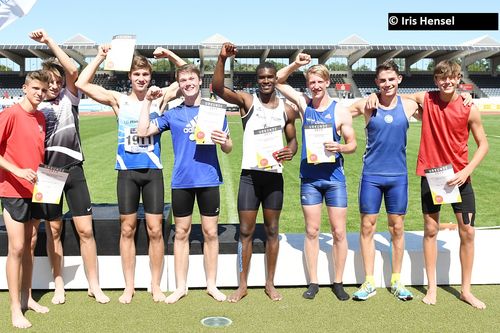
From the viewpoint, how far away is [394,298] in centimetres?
408

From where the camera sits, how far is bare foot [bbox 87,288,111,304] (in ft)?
13.1

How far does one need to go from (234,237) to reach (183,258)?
533 mm

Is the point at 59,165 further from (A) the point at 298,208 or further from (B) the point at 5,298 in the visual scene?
(A) the point at 298,208

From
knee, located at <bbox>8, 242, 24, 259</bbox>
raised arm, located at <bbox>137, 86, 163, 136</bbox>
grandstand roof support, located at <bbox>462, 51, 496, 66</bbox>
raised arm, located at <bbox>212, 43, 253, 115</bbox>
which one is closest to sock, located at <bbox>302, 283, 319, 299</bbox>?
raised arm, located at <bbox>212, 43, 253, 115</bbox>

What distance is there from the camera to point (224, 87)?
388 centimetres

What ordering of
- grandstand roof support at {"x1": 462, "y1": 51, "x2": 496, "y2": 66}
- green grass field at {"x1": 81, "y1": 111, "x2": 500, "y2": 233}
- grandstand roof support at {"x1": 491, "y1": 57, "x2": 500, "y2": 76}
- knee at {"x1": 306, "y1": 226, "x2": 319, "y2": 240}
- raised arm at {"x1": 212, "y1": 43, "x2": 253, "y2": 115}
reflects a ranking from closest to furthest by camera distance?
raised arm at {"x1": 212, "y1": 43, "x2": 253, "y2": 115}, knee at {"x1": 306, "y1": 226, "x2": 319, "y2": 240}, green grass field at {"x1": 81, "y1": 111, "x2": 500, "y2": 233}, grandstand roof support at {"x1": 462, "y1": 51, "x2": 496, "y2": 66}, grandstand roof support at {"x1": 491, "y1": 57, "x2": 500, "y2": 76}

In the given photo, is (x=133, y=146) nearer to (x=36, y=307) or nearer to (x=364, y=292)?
(x=36, y=307)

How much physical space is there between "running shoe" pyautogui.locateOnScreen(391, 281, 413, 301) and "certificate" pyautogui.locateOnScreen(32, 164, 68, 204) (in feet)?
9.12

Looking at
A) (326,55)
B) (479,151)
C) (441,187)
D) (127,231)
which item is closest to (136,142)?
(127,231)

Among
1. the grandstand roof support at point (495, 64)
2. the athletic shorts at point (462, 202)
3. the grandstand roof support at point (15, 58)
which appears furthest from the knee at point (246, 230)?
the grandstand roof support at point (495, 64)

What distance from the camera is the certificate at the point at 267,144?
3.87 m

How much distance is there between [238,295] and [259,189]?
34.9 inches

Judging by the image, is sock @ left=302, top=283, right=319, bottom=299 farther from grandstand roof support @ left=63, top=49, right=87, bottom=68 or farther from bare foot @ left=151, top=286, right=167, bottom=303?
grandstand roof support @ left=63, top=49, right=87, bottom=68

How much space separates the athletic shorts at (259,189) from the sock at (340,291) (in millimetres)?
842
